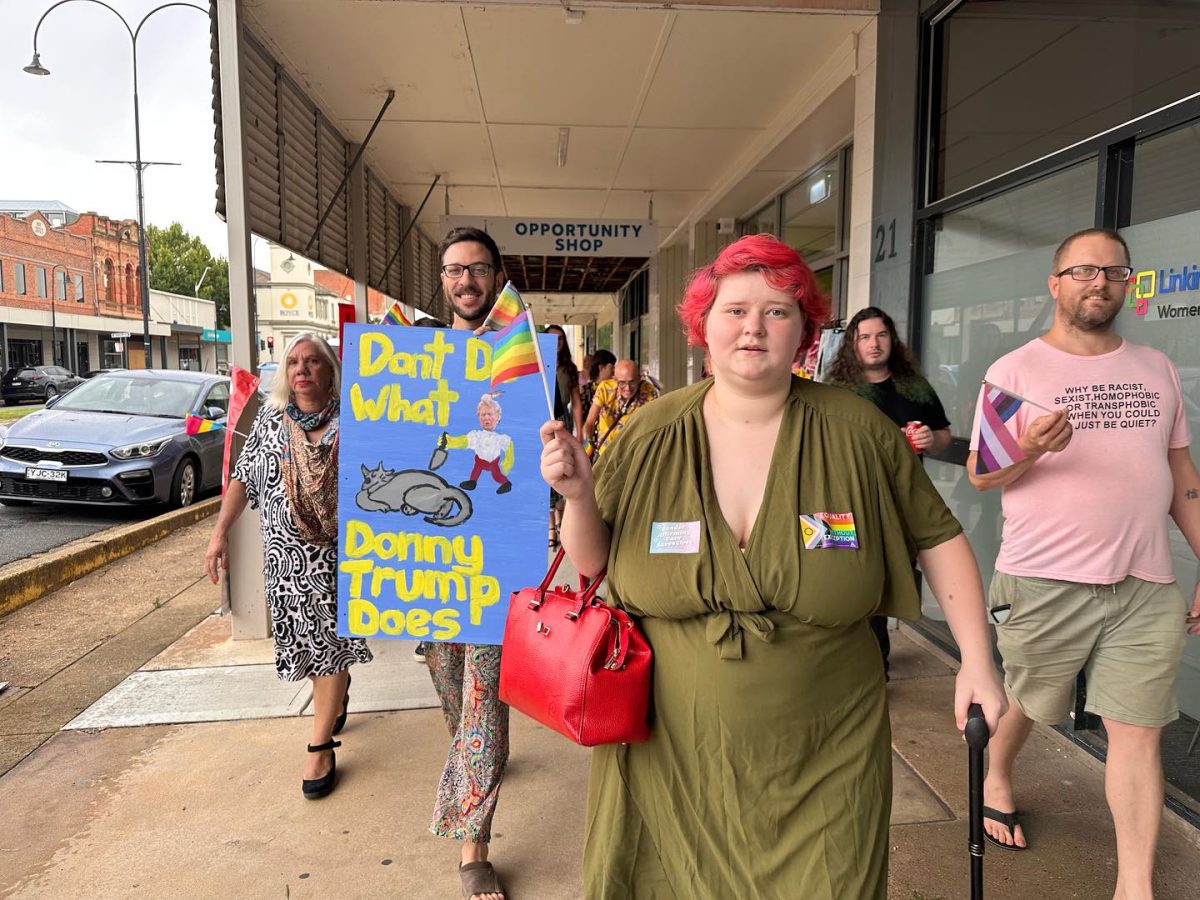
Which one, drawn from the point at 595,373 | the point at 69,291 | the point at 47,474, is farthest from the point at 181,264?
the point at 595,373

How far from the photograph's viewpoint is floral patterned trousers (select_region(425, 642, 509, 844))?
246 cm

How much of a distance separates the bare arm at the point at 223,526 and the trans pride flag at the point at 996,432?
8.36 feet

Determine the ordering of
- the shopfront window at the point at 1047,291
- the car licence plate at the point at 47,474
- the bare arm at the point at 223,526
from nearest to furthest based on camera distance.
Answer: the shopfront window at the point at 1047,291 → the bare arm at the point at 223,526 → the car licence plate at the point at 47,474

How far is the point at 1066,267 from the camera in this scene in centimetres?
230

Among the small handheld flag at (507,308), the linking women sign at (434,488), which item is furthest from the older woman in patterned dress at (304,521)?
the small handheld flag at (507,308)

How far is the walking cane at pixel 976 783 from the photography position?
1486 mm

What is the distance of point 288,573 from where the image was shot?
9.70ft

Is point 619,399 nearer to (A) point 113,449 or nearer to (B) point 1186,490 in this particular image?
(B) point 1186,490

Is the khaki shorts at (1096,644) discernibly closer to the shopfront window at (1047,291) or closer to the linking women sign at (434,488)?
the shopfront window at (1047,291)

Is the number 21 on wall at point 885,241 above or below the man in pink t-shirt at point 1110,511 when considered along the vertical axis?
above

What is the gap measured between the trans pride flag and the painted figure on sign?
Answer: 1.38 meters

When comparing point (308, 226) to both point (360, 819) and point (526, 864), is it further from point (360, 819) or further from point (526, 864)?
point (526, 864)

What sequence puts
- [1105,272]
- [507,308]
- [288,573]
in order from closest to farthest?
[507,308], [1105,272], [288,573]

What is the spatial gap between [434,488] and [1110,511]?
196cm
